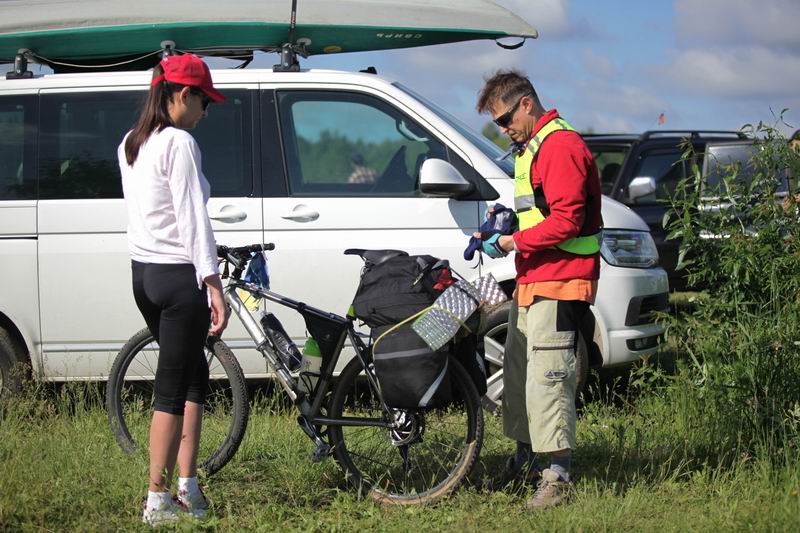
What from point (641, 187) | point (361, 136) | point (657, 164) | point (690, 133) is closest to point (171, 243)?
point (361, 136)

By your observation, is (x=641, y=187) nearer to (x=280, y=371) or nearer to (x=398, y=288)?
(x=398, y=288)

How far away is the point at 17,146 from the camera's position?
570 cm

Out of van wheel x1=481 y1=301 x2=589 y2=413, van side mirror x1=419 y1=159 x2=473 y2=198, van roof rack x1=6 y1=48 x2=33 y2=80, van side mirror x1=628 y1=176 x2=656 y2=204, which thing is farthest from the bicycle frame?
van side mirror x1=628 y1=176 x2=656 y2=204

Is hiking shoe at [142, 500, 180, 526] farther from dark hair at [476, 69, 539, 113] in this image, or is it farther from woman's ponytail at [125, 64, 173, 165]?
dark hair at [476, 69, 539, 113]

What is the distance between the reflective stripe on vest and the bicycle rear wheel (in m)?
0.69

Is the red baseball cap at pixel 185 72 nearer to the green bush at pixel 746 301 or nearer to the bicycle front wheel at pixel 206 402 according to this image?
the bicycle front wheel at pixel 206 402

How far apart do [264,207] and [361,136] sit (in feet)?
2.66

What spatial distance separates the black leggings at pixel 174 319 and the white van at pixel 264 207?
5.81 feet

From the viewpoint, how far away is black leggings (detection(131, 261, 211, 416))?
368cm

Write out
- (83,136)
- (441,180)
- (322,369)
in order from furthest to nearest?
(83,136) < (441,180) < (322,369)

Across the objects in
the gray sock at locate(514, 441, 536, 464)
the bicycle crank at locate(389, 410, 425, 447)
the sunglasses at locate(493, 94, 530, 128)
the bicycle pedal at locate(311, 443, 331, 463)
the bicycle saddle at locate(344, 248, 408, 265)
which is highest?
the sunglasses at locate(493, 94, 530, 128)

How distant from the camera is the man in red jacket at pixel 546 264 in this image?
4.03 m

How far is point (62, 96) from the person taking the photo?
572 cm

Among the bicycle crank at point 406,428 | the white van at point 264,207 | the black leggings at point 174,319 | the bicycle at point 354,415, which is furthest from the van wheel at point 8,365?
the bicycle crank at point 406,428
